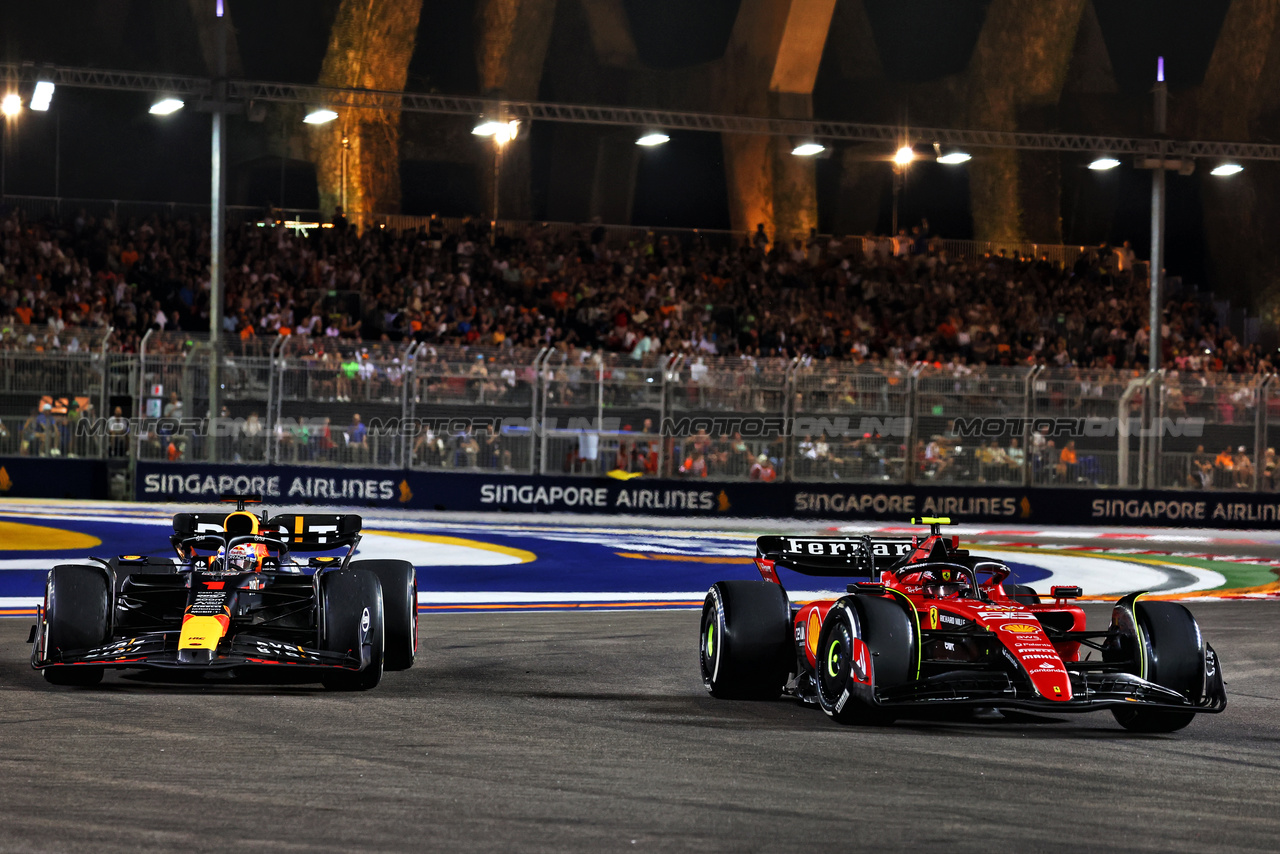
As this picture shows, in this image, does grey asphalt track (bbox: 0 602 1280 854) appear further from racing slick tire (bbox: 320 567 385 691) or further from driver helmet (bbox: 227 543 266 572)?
driver helmet (bbox: 227 543 266 572)

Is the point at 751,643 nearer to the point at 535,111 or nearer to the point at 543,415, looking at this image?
the point at 543,415

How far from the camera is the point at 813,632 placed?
9.32 meters

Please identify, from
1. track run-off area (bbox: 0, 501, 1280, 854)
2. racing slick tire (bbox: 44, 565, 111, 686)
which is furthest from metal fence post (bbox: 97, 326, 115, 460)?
racing slick tire (bbox: 44, 565, 111, 686)

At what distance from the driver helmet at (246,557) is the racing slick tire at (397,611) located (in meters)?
0.68

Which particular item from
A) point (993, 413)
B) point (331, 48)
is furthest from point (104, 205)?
point (993, 413)

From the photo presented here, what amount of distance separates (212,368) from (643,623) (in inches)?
515

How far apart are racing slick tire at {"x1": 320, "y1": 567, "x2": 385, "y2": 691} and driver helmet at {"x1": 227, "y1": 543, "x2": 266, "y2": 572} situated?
85 cm

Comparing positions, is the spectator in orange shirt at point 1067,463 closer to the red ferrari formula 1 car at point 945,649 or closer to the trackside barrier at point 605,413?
the trackside barrier at point 605,413

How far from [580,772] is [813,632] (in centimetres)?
241

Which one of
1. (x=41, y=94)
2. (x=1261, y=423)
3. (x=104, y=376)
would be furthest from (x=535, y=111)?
(x=1261, y=423)

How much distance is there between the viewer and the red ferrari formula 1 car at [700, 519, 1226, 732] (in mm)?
8391

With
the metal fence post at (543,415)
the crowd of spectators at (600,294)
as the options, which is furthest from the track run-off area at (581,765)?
the crowd of spectators at (600,294)

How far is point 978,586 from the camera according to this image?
928cm

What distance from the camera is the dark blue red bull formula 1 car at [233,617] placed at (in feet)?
30.7
